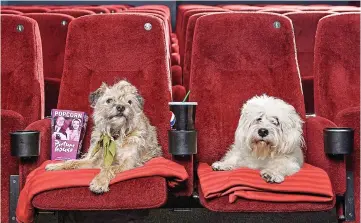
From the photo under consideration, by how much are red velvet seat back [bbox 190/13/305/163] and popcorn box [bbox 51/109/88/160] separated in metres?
0.48

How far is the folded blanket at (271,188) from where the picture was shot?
223 cm

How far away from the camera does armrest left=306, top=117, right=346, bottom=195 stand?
7.89 ft

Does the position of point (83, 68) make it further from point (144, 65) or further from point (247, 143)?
point (247, 143)

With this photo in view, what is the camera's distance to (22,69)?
2902mm

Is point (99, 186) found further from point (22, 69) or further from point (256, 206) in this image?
point (22, 69)

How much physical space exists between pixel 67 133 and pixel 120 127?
261mm

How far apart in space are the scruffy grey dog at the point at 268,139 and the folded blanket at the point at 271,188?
10 centimetres

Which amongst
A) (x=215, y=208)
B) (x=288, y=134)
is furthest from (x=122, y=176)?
(x=288, y=134)

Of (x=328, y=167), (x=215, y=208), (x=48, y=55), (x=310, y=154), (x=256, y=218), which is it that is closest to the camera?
(x=215, y=208)

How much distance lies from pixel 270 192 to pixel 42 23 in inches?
91.5

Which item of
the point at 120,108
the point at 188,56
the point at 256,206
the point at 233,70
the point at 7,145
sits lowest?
the point at 256,206

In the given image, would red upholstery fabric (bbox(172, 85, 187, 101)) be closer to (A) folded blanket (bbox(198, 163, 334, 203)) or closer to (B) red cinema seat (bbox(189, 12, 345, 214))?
(B) red cinema seat (bbox(189, 12, 345, 214))

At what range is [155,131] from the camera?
269cm

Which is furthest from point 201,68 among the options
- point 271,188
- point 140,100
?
point 271,188
